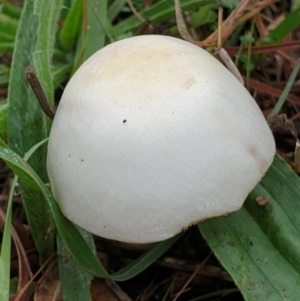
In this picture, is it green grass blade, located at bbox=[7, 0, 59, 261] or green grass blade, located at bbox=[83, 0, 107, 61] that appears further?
green grass blade, located at bbox=[83, 0, 107, 61]

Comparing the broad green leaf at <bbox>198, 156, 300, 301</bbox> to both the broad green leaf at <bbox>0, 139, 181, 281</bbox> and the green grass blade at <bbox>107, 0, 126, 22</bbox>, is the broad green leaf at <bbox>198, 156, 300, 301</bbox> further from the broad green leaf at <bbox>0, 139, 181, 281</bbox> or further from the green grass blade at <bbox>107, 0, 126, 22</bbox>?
the green grass blade at <bbox>107, 0, 126, 22</bbox>

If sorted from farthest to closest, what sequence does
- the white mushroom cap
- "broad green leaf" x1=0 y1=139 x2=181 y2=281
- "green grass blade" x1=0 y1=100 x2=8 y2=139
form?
"green grass blade" x1=0 y1=100 x2=8 y2=139 → "broad green leaf" x1=0 y1=139 x2=181 y2=281 → the white mushroom cap

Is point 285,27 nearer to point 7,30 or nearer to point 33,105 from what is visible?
point 33,105

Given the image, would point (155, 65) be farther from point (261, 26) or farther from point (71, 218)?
point (261, 26)

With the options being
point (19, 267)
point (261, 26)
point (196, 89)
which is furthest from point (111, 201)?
point (261, 26)

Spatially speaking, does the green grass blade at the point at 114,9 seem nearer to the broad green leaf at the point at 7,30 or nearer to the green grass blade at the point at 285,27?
the broad green leaf at the point at 7,30

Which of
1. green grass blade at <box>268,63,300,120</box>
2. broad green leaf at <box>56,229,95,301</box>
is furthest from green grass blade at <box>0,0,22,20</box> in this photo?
green grass blade at <box>268,63,300,120</box>

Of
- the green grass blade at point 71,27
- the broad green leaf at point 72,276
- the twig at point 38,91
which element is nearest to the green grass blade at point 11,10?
the green grass blade at point 71,27
